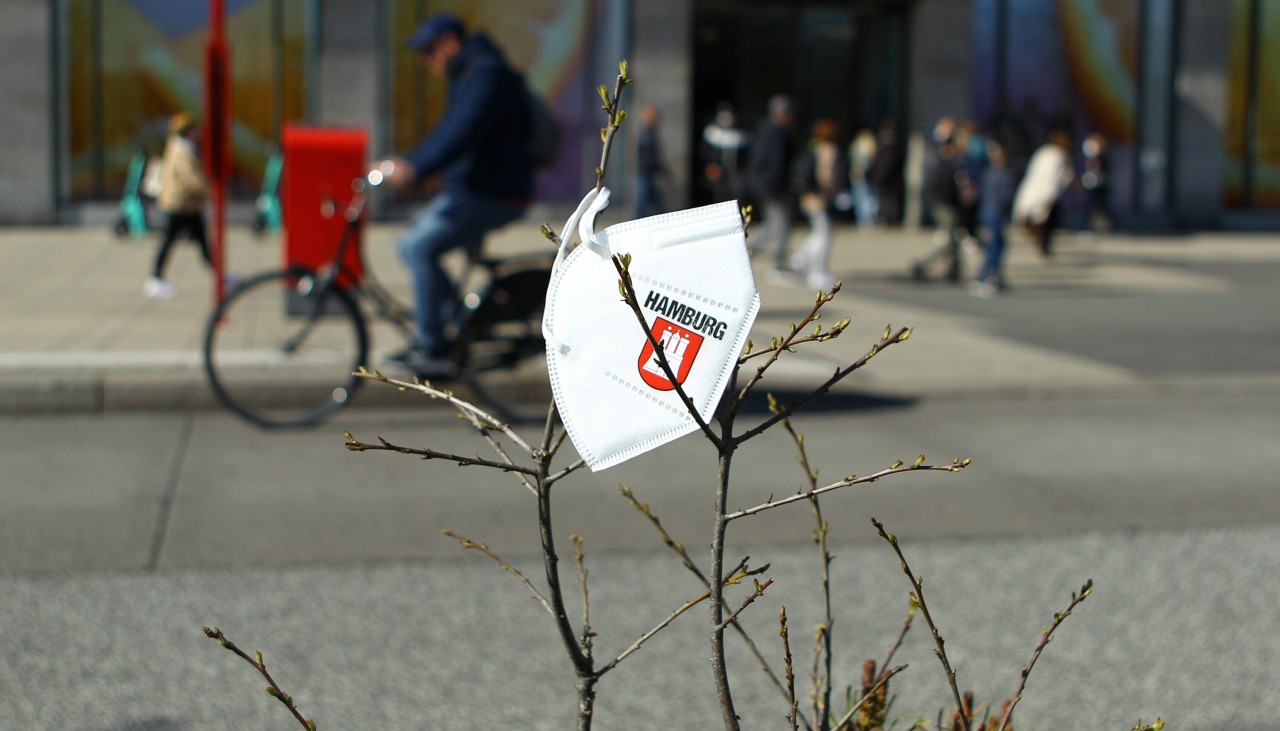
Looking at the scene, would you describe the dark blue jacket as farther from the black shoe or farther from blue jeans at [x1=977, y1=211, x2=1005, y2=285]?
blue jeans at [x1=977, y1=211, x2=1005, y2=285]

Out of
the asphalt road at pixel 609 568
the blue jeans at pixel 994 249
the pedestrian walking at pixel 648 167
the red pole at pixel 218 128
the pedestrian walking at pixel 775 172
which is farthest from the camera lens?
the pedestrian walking at pixel 648 167

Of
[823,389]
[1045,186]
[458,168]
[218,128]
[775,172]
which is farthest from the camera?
[1045,186]

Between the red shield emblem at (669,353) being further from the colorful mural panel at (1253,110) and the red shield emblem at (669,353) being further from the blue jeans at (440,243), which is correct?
the colorful mural panel at (1253,110)

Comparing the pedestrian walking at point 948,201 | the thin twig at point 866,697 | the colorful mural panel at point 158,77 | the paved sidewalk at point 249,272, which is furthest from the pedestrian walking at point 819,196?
the thin twig at point 866,697

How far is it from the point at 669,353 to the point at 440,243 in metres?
5.61

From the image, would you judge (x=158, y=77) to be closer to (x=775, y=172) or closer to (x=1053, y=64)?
(x=775, y=172)

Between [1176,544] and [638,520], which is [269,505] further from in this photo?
[1176,544]

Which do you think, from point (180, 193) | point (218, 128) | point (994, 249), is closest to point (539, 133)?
point (218, 128)

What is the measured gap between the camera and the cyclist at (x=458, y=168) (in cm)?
718

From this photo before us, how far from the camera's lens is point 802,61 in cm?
2511

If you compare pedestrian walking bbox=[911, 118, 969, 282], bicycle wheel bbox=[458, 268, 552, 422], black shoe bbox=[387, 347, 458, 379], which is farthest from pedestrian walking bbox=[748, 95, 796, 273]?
black shoe bbox=[387, 347, 458, 379]

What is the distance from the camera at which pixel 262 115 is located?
2116 centimetres

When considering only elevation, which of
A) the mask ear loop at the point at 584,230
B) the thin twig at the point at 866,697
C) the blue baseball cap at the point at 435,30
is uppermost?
the blue baseball cap at the point at 435,30

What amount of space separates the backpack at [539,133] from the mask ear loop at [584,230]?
18.6 feet
